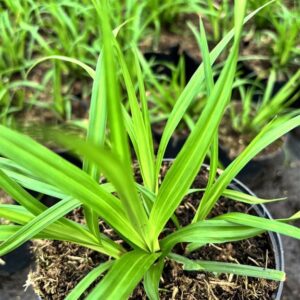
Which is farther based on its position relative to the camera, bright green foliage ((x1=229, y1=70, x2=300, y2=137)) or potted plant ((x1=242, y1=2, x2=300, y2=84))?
potted plant ((x1=242, y1=2, x2=300, y2=84))

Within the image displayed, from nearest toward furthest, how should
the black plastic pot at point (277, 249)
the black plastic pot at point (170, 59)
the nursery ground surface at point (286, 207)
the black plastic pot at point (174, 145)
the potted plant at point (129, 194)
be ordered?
the potted plant at point (129, 194) < the black plastic pot at point (277, 249) < the nursery ground surface at point (286, 207) < the black plastic pot at point (174, 145) < the black plastic pot at point (170, 59)

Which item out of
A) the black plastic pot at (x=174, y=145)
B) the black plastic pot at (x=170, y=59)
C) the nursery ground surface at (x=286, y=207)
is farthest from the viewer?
the black plastic pot at (x=170, y=59)

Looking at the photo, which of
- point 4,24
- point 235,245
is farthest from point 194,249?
point 4,24

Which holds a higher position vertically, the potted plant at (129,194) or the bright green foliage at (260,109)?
the potted plant at (129,194)

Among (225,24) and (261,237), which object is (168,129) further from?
(225,24)

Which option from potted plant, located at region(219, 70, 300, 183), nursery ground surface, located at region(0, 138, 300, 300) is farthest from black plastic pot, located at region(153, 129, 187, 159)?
nursery ground surface, located at region(0, 138, 300, 300)

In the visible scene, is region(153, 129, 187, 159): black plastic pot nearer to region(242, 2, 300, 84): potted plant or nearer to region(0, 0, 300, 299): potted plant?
region(242, 2, 300, 84): potted plant

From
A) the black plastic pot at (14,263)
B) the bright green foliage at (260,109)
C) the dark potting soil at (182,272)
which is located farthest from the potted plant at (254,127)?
the black plastic pot at (14,263)

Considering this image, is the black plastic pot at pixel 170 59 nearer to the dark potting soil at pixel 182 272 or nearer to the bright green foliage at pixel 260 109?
the bright green foliage at pixel 260 109
